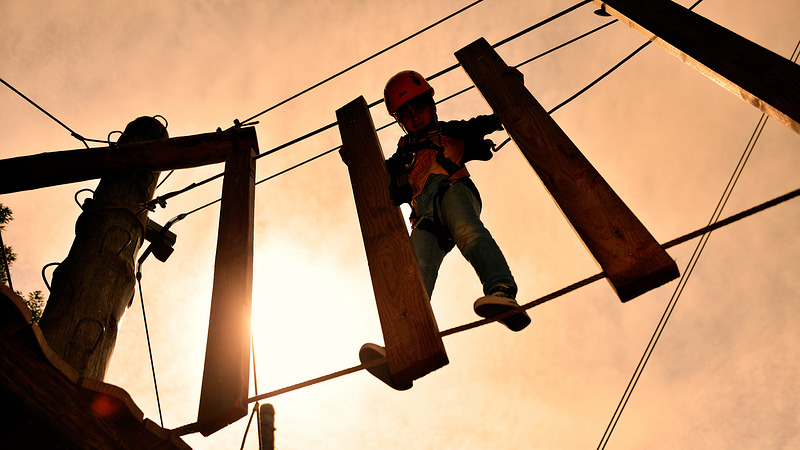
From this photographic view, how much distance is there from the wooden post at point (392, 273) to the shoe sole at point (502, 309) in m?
0.25

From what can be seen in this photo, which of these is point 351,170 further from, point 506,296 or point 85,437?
point 85,437

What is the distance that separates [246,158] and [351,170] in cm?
89

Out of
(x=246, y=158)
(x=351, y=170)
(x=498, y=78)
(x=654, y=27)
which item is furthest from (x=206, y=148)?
(x=654, y=27)

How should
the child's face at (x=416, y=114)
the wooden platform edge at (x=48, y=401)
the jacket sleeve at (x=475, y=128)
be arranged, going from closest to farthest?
the wooden platform edge at (x=48, y=401) < the jacket sleeve at (x=475, y=128) < the child's face at (x=416, y=114)

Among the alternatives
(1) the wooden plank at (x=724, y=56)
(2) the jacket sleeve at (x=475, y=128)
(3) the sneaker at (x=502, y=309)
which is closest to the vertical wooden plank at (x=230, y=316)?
(3) the sneaker at (x=502, y=309)

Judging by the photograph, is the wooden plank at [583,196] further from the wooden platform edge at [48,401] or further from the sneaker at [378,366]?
the wooden platform edge at [48,401]

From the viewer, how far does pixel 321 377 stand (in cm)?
203

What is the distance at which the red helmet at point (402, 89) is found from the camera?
3754 millimetres

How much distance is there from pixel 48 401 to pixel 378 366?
3.81ft

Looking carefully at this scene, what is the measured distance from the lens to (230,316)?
2322mm

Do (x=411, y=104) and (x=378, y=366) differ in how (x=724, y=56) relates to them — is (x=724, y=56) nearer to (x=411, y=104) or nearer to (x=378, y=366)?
(x=411, y=104)

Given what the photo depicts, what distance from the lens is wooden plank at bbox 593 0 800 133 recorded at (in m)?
2.17

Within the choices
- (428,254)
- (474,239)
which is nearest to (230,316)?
(428,254)

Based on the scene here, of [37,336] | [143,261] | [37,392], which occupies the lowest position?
[37,392]
